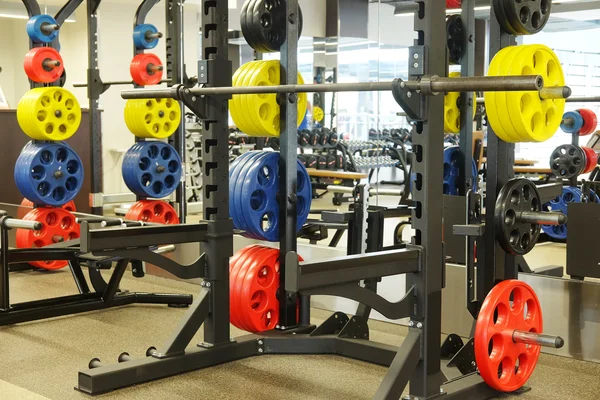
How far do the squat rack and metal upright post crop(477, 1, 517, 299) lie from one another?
0.95 ft

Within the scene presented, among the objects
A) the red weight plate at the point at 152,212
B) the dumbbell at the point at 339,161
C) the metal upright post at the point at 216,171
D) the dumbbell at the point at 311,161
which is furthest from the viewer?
the red weight plate at the point at 152,212

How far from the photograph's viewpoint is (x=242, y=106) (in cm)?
374

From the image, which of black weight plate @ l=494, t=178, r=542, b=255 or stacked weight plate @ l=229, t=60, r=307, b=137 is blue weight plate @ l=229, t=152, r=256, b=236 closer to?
stacked weight plate @ l=229, t=60, r=307, b=137

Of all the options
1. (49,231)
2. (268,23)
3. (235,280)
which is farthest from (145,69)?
(235,280)

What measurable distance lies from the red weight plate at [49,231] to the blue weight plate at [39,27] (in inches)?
48.7

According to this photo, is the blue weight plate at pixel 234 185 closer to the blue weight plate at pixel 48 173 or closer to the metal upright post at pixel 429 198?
the metal upright post at pixel 429 198

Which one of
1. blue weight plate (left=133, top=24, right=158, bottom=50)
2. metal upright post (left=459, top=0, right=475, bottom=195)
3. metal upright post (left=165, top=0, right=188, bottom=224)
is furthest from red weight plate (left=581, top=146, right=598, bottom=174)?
blue weight plate (left=133, top=24, right=158, bottom=50)

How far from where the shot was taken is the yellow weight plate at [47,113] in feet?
18.4

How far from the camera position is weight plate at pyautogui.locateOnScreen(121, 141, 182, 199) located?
5.81 m

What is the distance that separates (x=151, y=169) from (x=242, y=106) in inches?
89.5

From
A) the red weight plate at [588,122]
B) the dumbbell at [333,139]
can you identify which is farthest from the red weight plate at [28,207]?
the red weight plate at [588,122]

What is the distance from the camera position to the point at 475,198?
11.1 ft

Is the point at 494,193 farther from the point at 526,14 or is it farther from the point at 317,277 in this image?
the point at 317,277

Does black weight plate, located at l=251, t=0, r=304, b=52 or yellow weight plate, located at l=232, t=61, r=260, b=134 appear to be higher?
black weight plate, located at l=251, t=0, r=304, b=52
